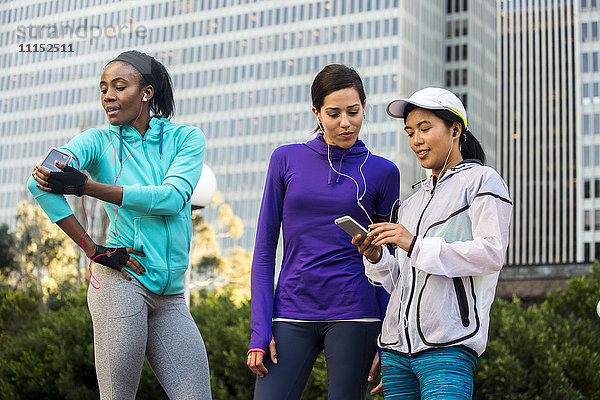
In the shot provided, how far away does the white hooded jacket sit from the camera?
2990 mm

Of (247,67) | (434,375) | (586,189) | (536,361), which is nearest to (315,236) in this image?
(434,375)

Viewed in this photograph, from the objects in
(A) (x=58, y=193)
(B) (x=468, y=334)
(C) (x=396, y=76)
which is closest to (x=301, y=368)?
(B) (x=468, y=334)

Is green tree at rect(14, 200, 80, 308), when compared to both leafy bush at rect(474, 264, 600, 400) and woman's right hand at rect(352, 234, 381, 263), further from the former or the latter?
woman's right hand at rect(352, 234, 381, 263)

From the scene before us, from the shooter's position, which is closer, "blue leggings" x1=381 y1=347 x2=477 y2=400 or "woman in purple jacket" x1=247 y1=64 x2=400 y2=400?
"blue leggings" x1=381 y1=347 x2=477 y2=400

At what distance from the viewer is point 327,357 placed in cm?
344

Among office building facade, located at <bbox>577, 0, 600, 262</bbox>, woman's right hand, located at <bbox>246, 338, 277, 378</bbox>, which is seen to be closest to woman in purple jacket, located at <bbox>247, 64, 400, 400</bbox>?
woman's right hand, located at <bbox>246, 338, 277, 378</bbox>

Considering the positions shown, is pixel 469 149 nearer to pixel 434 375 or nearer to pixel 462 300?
pixel 462 300

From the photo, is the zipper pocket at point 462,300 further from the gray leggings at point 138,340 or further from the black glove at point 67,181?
the black glove at point 67,181

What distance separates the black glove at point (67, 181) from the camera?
315cm

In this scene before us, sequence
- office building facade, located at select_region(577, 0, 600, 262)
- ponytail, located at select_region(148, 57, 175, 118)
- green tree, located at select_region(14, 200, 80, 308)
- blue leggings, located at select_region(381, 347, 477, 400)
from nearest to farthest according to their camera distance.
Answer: blue leggings, located at select_region(381, 347, 477, 400) < ponytail, located at select_region(148, 57, 175, 118) < green tree, located at select_region(14, 200, 80, 308) < office building facade, located at select_region(577, 0, 600, 262)

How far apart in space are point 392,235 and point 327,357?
69cm

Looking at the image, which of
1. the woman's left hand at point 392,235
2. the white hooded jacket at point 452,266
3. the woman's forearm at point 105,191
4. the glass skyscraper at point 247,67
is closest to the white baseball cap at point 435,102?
the white hooded jacket at point 452,266

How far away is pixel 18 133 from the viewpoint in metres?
83.8

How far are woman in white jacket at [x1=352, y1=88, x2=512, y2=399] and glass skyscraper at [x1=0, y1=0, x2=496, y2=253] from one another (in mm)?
62909
